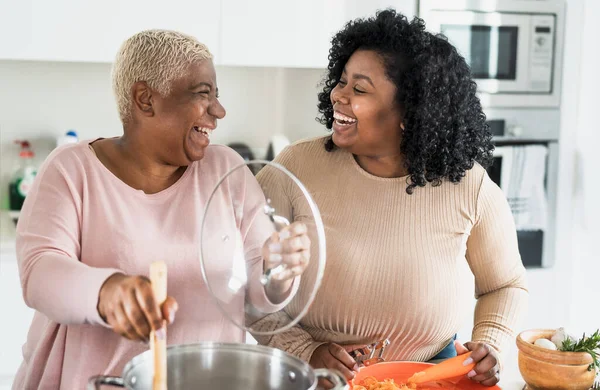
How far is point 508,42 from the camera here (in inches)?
104

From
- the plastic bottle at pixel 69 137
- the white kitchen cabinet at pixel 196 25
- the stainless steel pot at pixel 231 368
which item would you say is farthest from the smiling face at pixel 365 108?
the plastic bottle at pixel 69 137

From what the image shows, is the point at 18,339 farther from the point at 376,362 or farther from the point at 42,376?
the point at 376,362

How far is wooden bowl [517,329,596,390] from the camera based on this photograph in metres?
1.28

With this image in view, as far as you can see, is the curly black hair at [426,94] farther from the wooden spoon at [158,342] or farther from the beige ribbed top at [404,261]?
the wooden spoon at [158,342]

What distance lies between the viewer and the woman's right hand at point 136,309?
0.87 meters

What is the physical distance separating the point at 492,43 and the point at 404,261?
1437 mm

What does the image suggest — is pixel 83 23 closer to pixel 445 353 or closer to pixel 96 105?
pixel 96 105

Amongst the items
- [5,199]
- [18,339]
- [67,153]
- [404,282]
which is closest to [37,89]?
[5,199]

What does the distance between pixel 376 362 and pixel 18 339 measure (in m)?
1.47

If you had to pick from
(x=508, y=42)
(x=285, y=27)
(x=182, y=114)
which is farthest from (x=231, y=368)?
(x=508, y=42)

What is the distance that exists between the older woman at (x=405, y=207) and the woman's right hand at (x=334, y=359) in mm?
34

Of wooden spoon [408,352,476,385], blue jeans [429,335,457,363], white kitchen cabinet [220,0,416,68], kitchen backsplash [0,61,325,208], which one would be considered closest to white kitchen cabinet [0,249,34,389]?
kitchen backsplash [0,61,325,208]

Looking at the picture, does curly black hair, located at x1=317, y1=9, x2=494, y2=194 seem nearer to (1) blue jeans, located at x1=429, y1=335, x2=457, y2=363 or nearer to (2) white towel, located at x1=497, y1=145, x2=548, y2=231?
(1) blue jeans, located at x1=429, y1=335, x2=457, y2=363

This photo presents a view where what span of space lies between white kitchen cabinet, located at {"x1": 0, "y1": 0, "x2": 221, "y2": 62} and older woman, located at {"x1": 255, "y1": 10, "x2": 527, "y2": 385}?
1.02m
